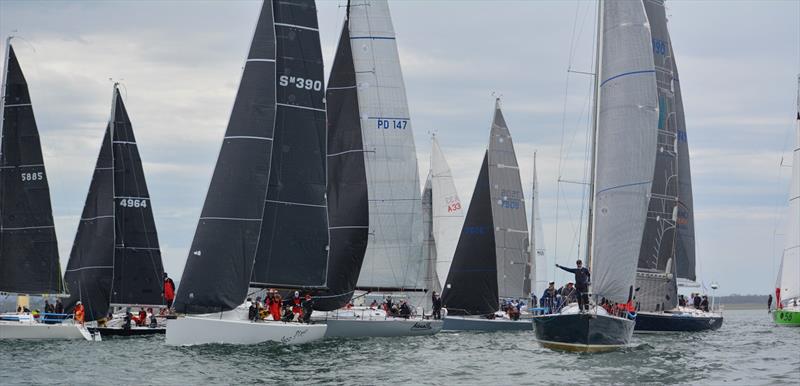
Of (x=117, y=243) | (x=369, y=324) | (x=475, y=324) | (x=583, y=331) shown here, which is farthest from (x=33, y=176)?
(x=583, y=331)

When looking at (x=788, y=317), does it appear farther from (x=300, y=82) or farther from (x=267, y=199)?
(x=267, y=199)

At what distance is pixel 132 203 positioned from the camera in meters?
46.3

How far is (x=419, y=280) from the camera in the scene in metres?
46.2

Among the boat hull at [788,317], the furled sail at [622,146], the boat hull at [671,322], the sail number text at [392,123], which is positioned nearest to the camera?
the furled sail at [622,146]

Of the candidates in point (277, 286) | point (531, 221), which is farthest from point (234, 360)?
point (531, 221)

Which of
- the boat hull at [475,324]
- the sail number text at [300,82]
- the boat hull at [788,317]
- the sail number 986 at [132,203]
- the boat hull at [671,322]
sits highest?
the sail number text at [300,82]

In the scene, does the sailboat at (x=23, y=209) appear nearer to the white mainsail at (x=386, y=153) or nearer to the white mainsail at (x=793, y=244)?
the white mainsail at (x=386, y=153)

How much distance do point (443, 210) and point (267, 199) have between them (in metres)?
22.2

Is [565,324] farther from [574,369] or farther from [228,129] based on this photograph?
[228,129]

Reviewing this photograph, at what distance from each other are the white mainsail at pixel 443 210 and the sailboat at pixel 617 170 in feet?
67.6

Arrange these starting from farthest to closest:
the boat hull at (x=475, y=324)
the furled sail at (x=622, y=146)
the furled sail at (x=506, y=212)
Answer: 1. the furled sail at (x=506, y=212)
2. the boat hull at (x=475, y=324)
3. the furled sail at (x=622, y=146)

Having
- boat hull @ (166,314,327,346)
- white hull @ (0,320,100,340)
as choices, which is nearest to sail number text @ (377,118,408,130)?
boat hull @ (166,314,327,346)

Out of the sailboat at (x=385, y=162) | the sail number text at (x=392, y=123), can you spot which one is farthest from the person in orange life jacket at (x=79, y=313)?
the sail number text at (x=392, y=123)

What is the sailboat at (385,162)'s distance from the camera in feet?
151
